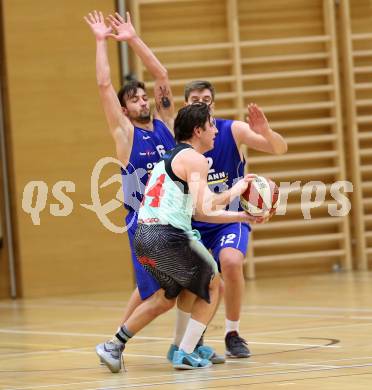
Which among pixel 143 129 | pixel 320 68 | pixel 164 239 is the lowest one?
pixel 164 239

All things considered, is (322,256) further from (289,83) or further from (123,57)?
(123,57)

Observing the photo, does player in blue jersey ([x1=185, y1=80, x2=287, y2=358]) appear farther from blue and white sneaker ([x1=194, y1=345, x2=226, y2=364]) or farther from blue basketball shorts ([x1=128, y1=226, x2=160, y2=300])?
blue basketball shorts ([x1=128, y1=226, x2=160, y2=300])

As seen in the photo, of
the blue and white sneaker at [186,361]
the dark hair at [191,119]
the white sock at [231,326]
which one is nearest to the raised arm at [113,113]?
the dark hair at [191,119]

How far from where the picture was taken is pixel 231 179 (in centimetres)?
675

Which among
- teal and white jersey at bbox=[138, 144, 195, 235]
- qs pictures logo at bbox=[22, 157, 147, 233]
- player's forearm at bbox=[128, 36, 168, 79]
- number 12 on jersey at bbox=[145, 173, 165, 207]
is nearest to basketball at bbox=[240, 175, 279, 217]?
teal and white jersey at bbox=[138, 144, 195, 235]

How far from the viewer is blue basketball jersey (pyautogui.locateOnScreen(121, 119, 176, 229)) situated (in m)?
6.40

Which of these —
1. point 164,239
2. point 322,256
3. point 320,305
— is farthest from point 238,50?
point 164,239

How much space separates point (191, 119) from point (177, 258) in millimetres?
768

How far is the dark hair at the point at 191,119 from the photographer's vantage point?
5.76 metres

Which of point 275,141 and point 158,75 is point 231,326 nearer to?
point 275,141

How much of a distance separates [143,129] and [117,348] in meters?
1.40

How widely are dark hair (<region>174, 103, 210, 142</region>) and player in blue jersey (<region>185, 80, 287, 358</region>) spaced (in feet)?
1.77

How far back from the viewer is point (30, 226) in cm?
1209

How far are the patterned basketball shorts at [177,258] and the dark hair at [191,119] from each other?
1.74 feet
